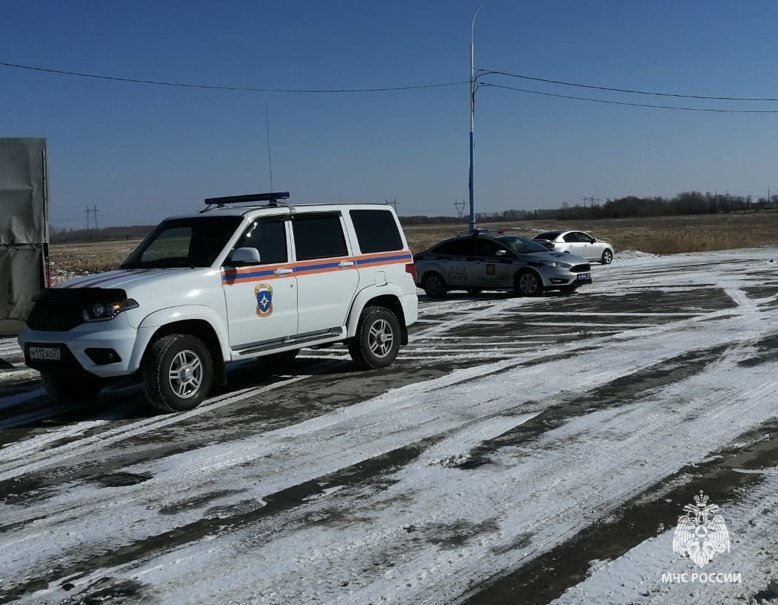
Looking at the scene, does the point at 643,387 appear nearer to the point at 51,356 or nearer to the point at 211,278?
the point at 211,278

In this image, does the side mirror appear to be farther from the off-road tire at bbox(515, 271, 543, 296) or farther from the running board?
the off-road tire at bbox(515, 271, 543, 296)

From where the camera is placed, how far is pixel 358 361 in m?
9.76

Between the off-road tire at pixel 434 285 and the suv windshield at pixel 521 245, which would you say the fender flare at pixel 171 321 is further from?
the suv windshield at pixel 521 245

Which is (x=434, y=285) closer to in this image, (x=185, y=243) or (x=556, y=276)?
(x=556, y=276)

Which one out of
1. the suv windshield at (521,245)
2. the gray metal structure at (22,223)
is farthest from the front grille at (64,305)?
the suv windshield at (521,245)

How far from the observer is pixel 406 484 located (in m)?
5.50

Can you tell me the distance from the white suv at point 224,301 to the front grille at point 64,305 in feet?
0.04

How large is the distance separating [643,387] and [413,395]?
7.47 ft

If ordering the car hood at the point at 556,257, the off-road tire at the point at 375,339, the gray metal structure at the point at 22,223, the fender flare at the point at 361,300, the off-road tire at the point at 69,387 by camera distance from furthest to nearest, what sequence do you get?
1. the car hood at the point at 556,257
2. the gray metal structure at the point at 22,223
3. the off-road tire at the point at 375,339
4. the fender flare at the point at 361,300
5. the off-road tire at the point at 69,387

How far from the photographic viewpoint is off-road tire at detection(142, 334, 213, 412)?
7590 mm

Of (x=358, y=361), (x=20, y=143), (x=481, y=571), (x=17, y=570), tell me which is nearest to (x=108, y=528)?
(x=17, y=570)

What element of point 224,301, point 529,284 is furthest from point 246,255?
point 529,284

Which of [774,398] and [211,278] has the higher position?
[211,278]

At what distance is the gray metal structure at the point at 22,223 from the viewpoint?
44.6 ft
